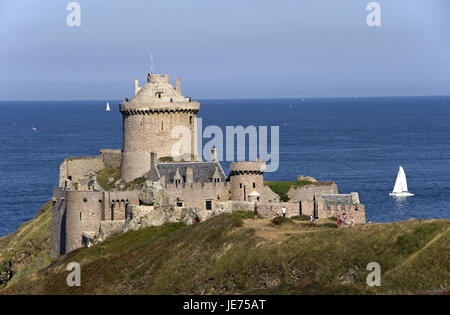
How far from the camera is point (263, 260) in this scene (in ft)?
183

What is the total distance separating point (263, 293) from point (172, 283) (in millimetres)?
8867

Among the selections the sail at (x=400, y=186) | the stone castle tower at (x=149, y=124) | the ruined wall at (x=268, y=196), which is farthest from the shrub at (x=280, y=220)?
the sail at (x=400, y=186)

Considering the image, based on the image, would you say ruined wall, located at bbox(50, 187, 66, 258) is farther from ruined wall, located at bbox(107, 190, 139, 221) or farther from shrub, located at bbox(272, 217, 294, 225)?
shrub, located at bbox(272, 217, 294, 225)

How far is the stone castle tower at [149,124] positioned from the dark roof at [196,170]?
5028 mm

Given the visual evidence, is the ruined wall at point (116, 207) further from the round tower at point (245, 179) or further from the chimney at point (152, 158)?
the round tower at point (245, 179)

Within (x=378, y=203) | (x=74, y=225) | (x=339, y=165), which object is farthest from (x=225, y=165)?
(x=74, y=225)

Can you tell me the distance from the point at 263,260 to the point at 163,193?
59.7 ft

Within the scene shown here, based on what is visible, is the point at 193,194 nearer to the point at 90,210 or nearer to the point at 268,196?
the point at 268,196

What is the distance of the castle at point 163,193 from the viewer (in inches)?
2800

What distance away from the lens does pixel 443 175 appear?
151000 millimetres

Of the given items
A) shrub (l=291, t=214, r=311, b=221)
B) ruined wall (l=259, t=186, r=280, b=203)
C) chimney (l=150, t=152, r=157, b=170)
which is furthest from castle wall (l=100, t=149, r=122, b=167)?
shrub (l=291, t=214, r=311, b=221)

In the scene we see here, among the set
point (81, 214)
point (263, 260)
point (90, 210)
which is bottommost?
point (263, 260)

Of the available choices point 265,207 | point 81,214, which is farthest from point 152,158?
point 265,207
